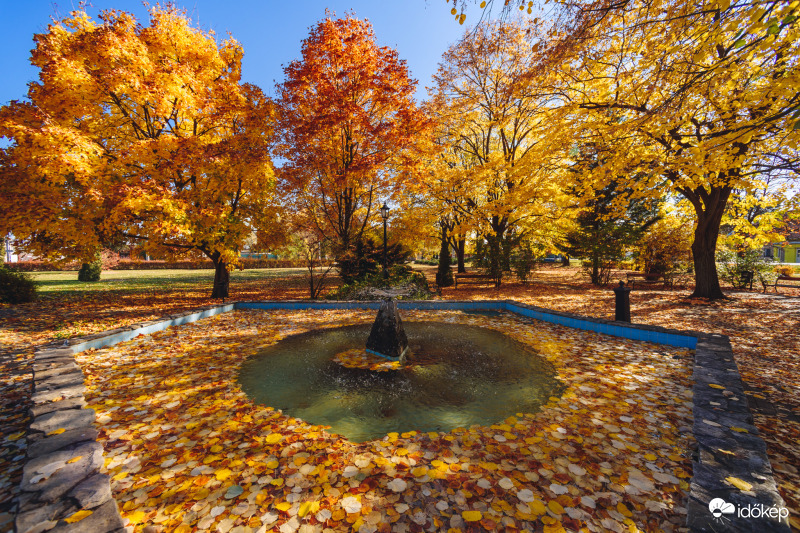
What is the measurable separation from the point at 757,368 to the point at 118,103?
16.4 metres

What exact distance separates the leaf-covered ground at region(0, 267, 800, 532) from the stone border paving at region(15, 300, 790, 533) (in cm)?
25

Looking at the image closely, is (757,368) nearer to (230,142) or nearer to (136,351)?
(136,351)

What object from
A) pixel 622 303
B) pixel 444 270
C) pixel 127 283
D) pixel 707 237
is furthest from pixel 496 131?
pixel 127 283

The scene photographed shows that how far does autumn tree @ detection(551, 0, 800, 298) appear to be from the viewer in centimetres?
491

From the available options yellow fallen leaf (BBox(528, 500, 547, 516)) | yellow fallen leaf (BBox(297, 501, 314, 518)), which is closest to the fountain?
yellow fallen leaf (BBox(297, 501, 314, 518))

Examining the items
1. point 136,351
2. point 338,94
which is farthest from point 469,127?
point 136,351

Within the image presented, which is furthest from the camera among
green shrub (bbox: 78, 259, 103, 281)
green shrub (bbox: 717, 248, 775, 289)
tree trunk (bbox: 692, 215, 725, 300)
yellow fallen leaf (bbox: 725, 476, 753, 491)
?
green shrub (bbox: 78, 259, 103, 281)

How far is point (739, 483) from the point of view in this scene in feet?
6.58

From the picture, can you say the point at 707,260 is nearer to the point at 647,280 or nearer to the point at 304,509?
the point at 647,280

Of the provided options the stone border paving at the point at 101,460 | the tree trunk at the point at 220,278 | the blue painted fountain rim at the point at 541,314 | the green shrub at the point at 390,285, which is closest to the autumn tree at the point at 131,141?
the tree trunk at the point at 220,278

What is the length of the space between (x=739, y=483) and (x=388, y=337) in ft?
14.0

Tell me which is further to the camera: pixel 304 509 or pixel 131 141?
pixel 131 141

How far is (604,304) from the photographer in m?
10.1

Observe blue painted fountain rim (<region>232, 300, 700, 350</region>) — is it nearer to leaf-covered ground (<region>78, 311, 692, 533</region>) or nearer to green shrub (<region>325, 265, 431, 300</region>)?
green shrub (<region>325, 265, 431, 300</region>)
